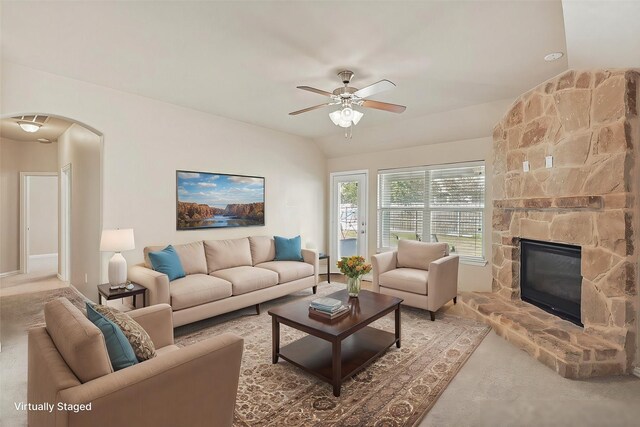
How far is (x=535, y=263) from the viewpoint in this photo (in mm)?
3648

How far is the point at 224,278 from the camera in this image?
381cm

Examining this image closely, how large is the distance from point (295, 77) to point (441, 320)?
3197 mm

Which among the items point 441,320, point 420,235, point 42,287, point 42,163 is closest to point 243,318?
point 441,320

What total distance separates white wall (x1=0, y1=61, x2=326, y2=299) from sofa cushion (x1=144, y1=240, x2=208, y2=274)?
0.24 metres

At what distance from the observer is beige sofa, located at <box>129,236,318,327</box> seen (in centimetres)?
322

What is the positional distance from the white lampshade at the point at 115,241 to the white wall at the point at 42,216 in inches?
256

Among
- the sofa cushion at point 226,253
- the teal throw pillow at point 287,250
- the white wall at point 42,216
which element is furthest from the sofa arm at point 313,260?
the white wall at point 42,216

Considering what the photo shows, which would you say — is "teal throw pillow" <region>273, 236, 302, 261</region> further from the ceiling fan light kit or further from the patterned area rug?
the ceiling fan light kit

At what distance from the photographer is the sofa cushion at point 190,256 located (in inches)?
149

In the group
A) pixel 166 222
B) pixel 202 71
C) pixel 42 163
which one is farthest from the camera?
pixel 42 163

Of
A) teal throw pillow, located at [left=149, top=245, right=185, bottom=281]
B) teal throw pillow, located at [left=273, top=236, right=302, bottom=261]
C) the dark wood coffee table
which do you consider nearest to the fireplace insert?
the dark wood coffee table

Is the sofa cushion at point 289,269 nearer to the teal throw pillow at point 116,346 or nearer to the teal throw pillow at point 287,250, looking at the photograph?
the teal throw pillow at point 287,250

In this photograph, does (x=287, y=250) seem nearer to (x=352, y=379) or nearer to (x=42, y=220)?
(x=352, y=379)

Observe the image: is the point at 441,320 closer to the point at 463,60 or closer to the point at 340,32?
the point at 463,60
